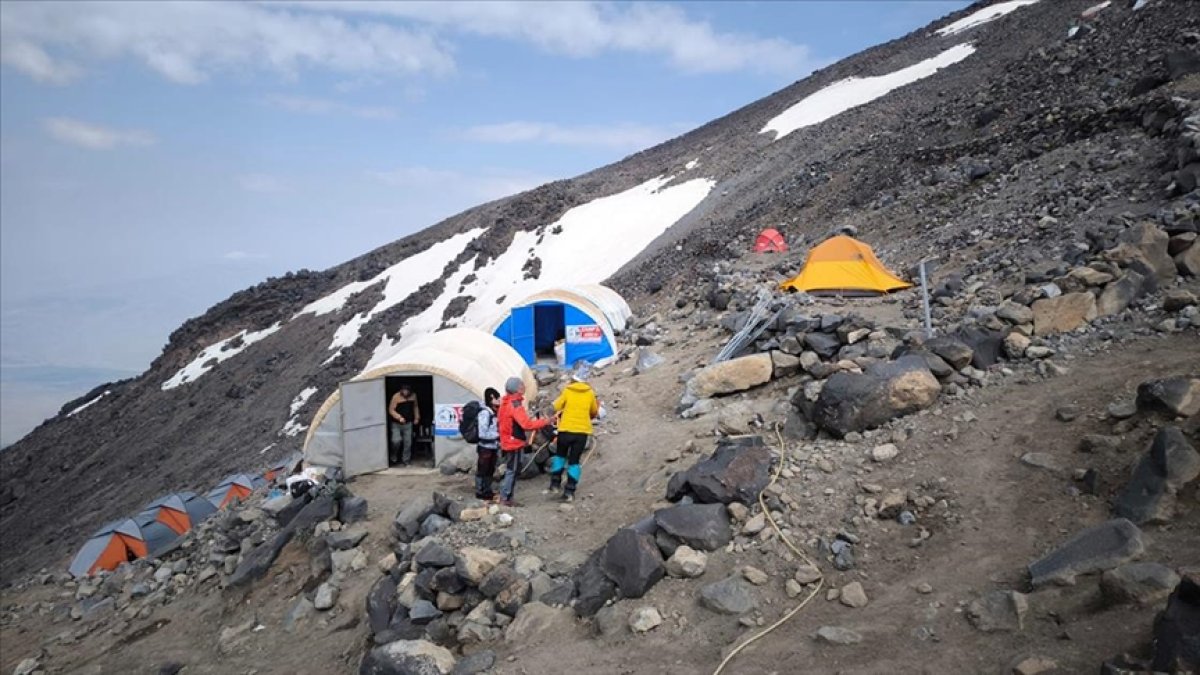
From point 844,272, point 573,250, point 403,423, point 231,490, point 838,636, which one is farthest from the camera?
point 573,250

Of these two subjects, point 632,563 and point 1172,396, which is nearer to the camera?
point 1172,396

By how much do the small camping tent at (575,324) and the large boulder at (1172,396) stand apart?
36.1ft

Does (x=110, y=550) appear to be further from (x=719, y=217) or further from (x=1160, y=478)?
(x=719, y=217)

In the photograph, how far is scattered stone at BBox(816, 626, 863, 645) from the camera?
15.4 ft

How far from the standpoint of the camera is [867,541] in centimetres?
578

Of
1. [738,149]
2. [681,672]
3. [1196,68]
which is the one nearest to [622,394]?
[681,672]

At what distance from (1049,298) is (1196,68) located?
1134 centimetres

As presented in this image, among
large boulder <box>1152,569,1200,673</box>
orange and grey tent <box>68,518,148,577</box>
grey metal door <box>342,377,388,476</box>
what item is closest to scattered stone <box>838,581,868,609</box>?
large boulder <box>1152,569,1200,673</box>

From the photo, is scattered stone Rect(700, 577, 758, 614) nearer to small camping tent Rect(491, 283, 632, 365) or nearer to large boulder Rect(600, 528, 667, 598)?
large boulder Rect(600, 528, 667, 598)

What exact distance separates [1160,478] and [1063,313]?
3.80 meters

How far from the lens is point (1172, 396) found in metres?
5.51

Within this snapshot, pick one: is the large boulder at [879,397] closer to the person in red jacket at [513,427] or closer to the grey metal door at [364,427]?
the person in red jacket at [513,427]

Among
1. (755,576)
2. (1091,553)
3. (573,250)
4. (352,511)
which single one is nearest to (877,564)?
(755,576)

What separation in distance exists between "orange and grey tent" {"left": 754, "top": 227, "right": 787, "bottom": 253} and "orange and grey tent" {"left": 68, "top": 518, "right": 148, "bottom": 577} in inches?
703
